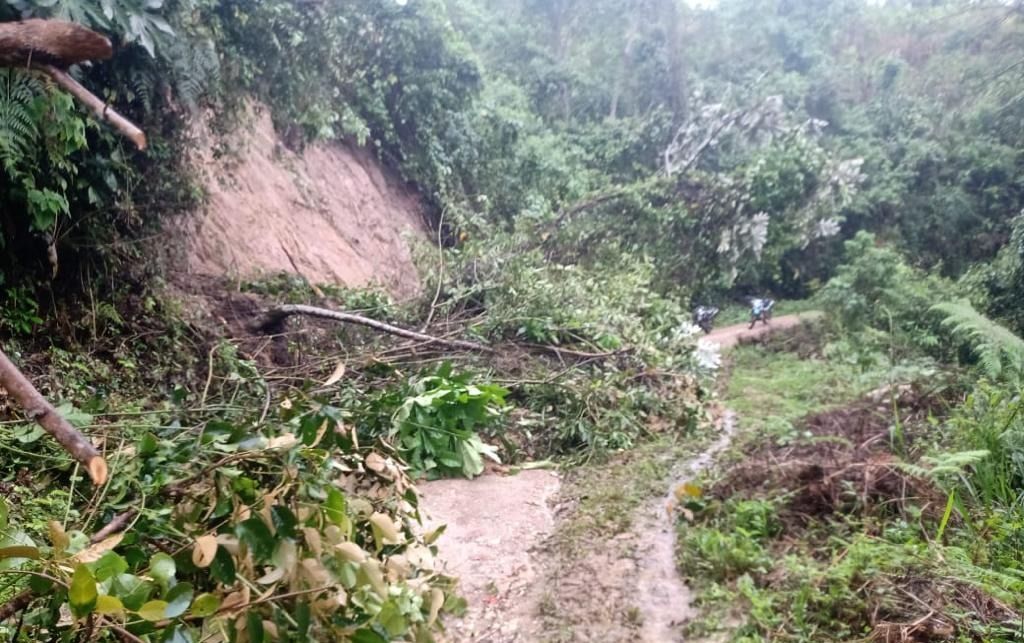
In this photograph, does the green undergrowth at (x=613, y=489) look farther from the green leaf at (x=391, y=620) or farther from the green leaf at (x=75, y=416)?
the green leaf at (x=75, y=416)

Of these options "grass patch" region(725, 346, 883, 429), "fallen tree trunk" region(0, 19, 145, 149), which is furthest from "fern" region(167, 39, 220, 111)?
"grass patch" region(725, 346, 883, 429)

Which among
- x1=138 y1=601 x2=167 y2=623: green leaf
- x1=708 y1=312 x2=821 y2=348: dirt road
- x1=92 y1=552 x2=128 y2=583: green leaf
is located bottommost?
x1=708 y1=312 x2=821 y2=348: dirt road

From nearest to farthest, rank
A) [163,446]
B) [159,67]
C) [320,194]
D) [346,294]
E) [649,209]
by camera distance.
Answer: [163,446] → [159,67] → [346,294] → [320,194] → [649,209]

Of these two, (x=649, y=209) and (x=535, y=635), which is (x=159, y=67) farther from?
(x=649, y=209)

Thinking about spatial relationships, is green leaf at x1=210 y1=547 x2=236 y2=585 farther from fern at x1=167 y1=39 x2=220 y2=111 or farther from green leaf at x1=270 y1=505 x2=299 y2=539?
fern at x1=167 y1=39 x2=220 y2=111

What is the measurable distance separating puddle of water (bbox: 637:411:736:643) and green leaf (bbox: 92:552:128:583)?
213 cm

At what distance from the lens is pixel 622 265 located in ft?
32.0

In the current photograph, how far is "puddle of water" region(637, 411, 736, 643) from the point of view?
9.79 feet

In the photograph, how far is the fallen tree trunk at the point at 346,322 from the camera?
5941 millimetres

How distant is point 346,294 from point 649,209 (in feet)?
19.4

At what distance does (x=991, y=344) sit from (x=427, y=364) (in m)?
5.26

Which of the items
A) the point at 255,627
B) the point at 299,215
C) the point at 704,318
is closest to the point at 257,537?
the point at 255,627

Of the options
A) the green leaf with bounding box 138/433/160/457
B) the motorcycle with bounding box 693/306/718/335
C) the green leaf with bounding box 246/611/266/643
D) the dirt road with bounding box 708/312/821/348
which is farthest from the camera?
the motorcycle with bounding box 693/306/718/335

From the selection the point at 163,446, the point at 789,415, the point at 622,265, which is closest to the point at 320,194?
the point at 622,265
